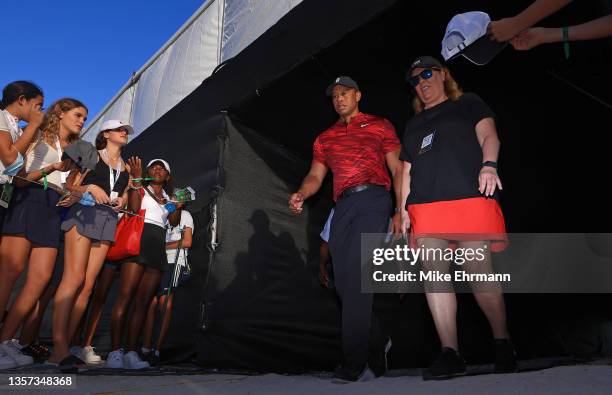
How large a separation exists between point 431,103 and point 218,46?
198 inches

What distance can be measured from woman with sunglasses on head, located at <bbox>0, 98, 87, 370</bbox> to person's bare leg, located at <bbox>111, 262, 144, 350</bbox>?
1.59 ft

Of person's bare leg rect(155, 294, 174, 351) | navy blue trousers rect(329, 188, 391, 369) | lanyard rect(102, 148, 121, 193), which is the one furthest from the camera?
person's bare leg rect(155, 294, 174, 351)

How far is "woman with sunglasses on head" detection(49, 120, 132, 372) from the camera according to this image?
2.61 m

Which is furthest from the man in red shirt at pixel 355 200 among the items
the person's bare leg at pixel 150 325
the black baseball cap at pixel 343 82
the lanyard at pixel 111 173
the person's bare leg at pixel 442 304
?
the person's bare leg at pixel 150 325

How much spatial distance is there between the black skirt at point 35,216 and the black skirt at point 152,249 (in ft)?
1.80

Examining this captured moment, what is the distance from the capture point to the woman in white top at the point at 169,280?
10.9 ft

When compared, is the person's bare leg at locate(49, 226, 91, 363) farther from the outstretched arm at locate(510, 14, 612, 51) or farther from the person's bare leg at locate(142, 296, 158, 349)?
the outstretched arm at locate(510, 14, 612, 51)

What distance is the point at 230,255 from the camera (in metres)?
3.08

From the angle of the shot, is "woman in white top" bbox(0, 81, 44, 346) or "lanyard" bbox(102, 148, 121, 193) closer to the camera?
"woman in white top" bbox(0, 81, 44, 346)

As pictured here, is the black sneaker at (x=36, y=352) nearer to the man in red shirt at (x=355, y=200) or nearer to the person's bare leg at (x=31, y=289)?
the person's bare leg at (x=31, y=289)

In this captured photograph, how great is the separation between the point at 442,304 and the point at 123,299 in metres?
2.06

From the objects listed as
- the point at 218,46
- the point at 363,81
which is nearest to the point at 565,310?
the point at 363,81

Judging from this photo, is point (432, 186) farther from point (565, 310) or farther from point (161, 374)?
point (565, 310)

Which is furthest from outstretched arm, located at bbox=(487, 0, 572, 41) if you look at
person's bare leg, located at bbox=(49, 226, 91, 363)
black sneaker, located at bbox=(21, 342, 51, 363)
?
black sneaker, located at bbox=(21, 342, 51, 363)
